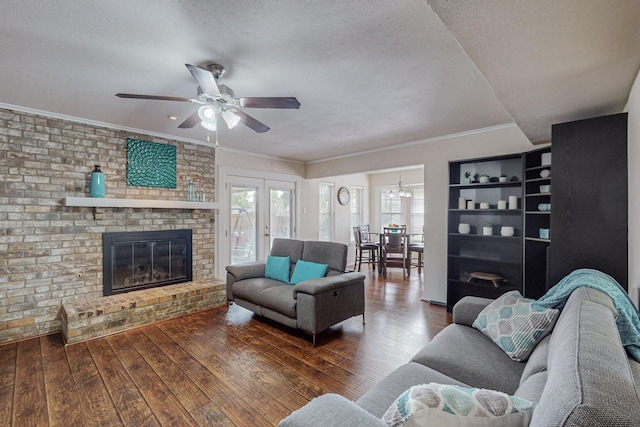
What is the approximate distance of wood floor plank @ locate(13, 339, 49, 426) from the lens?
6.36 feet

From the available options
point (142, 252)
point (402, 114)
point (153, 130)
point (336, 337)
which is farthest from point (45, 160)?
point (402, 114)

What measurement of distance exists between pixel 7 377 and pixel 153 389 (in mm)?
1282

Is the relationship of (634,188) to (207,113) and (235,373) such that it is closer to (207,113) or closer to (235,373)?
(207,113)

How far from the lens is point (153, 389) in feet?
7.30

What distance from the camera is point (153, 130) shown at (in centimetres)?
402

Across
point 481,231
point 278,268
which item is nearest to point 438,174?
point 481,231

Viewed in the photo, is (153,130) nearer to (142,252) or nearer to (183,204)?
(183,204)

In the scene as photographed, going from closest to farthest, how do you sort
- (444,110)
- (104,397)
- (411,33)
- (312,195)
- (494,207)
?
1. (411,33)
2. (104,397)
3. (444,110)
4. (494,207)
5. (312,195)

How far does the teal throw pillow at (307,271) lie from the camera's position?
3.54 m

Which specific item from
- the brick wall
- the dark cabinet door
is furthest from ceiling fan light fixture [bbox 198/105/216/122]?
the dark cabinet door

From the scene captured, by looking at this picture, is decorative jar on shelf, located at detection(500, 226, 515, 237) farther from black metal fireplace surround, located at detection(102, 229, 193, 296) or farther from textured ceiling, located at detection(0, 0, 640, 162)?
black metal fireplace surround, located at detection(102, 229, 193, 296)

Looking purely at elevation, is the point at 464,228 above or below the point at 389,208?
below

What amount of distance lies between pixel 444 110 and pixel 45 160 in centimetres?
438

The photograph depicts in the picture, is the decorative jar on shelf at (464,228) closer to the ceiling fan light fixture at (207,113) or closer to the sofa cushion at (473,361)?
the sofa cushion at (473,361)
